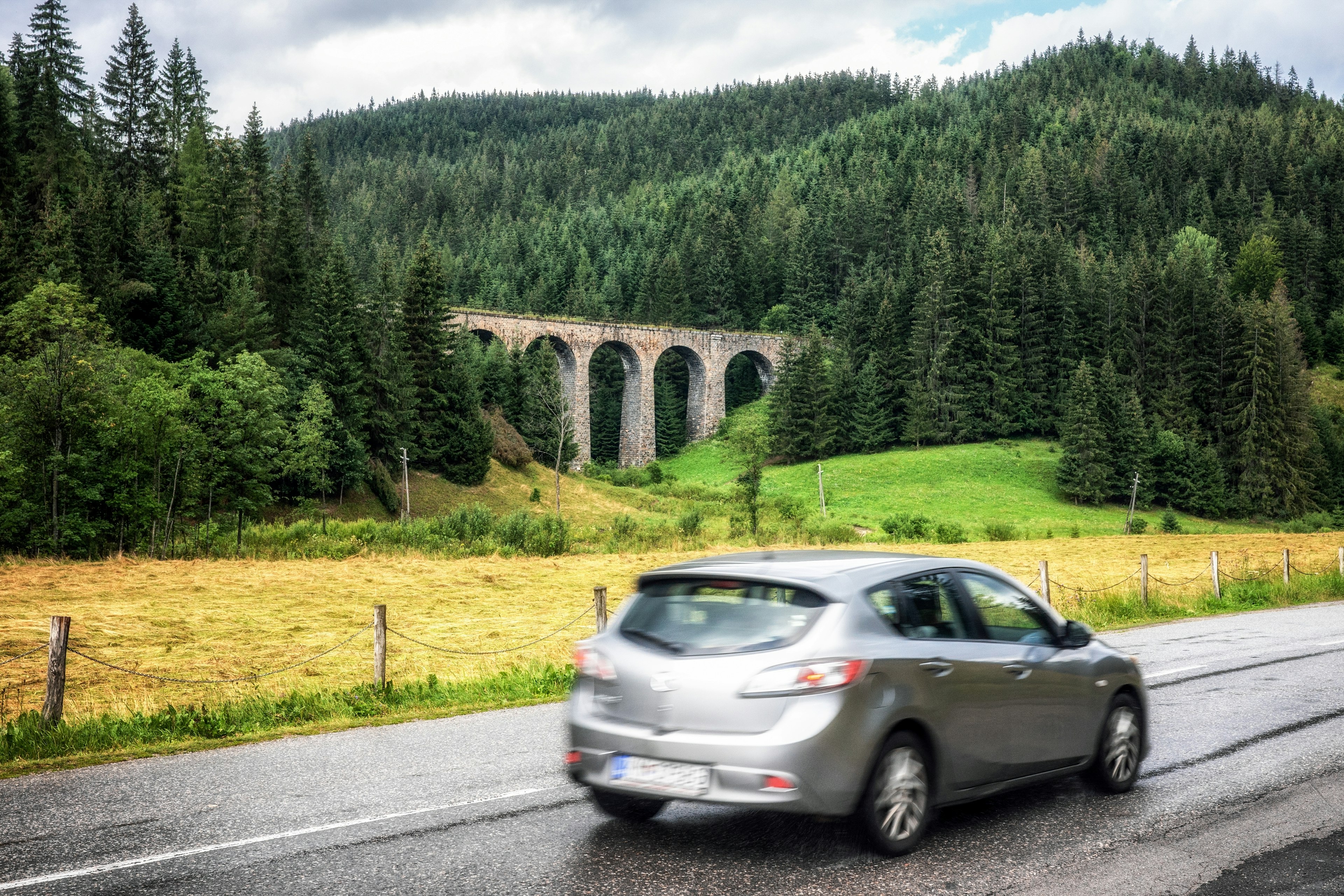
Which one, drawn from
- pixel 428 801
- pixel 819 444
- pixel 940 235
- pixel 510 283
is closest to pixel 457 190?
pixel 510 283

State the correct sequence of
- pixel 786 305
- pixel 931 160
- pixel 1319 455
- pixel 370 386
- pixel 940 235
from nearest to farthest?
pixel 370 386
pixel 1319 455
pixel 940 235
pixel 786 305
pixel 931 160

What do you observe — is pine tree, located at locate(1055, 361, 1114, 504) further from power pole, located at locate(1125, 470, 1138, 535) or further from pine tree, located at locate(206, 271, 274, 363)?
pine tree, located at locate(206, 271, 274, 363)

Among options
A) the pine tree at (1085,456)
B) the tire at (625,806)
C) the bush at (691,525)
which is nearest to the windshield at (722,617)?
the tire at (625,806)

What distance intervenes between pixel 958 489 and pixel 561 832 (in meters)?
64.8

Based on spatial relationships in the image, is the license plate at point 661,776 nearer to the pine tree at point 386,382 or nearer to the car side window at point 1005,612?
the car side window at point 1005,612

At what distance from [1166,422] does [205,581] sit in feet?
237

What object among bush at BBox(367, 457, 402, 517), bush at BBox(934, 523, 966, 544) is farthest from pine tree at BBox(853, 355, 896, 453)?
bush at BBox(367, 457, 402, 517)

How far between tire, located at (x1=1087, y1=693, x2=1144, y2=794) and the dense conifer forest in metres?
31.0

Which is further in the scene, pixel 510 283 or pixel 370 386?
pixel 510 283

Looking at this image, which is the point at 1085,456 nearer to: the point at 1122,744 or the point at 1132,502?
the point at 1132,502

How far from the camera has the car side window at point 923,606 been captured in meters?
5.21

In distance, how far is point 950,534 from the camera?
4541 centimetres

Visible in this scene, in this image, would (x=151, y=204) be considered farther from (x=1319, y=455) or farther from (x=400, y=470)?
(x=1319, y=455)

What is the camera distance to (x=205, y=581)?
24.2 metres
